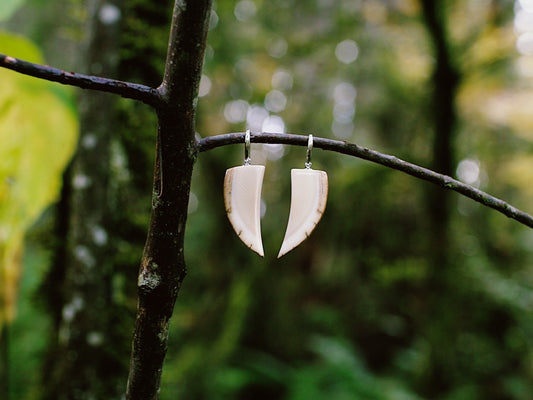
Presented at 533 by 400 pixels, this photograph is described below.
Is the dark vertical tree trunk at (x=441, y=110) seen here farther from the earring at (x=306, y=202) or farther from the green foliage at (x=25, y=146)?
the earring at (x=306, y=202)

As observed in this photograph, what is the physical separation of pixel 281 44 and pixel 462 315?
3.20 m

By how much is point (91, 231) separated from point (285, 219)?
312cm

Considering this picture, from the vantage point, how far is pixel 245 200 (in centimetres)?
43

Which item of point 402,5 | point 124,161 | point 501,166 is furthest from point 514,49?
point 501,166

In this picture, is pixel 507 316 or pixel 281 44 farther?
pixel 281 44

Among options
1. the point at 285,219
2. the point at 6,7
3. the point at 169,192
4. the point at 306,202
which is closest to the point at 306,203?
the point at 306,202

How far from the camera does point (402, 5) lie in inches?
136

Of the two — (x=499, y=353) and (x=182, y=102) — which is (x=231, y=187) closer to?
(x=182, y=102)

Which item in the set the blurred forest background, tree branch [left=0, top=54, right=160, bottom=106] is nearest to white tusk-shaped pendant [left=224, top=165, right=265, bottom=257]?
tree branch [left=0, top=54, right=160, bottom=106]

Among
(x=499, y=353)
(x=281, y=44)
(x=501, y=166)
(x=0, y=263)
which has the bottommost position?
(x=499, y=353)

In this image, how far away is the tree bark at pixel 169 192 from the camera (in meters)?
0.34

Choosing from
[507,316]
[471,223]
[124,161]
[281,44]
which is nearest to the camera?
[124,161]

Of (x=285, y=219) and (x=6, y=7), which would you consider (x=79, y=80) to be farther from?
(x=285, y=219)

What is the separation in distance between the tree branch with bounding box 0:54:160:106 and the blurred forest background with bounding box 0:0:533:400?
1.92 feet
